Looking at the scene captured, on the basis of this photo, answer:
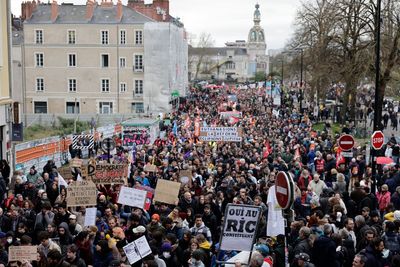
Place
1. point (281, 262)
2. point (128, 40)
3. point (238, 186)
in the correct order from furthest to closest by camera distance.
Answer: point (128, 40), point (238, 186), point (281, 262)

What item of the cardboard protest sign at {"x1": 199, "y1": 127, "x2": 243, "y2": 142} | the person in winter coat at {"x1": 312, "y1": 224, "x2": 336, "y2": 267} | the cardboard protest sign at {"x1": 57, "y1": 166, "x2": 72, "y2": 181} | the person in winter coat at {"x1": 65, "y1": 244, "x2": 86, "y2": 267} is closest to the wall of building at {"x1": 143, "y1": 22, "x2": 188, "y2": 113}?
the cardboard protest sign at {"x1": 199, "y1": 127, "x2": 243, "y2": 142}

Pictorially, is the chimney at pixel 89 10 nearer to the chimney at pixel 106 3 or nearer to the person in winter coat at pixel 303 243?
the chimney at pixel 106 3

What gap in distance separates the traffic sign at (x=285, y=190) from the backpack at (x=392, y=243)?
Answer: 2507 millimetres

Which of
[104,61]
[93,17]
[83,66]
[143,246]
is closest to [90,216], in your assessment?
[143,246]

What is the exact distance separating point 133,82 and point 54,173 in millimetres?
51439

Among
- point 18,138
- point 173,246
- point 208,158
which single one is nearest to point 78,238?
point 173,246

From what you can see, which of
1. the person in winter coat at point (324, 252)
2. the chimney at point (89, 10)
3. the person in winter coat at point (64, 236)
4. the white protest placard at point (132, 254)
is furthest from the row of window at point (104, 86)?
the person in winter coat at point (324, 252)

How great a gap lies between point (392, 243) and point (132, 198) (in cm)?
552

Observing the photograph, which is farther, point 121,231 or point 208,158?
point 208,158

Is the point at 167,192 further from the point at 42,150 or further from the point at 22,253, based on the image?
the point at 42,150

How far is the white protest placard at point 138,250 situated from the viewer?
36.5 feet

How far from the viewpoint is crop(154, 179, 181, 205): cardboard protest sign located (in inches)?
640

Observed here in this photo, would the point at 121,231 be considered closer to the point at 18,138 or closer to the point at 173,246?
the point at 173,246

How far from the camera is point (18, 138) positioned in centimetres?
2994
